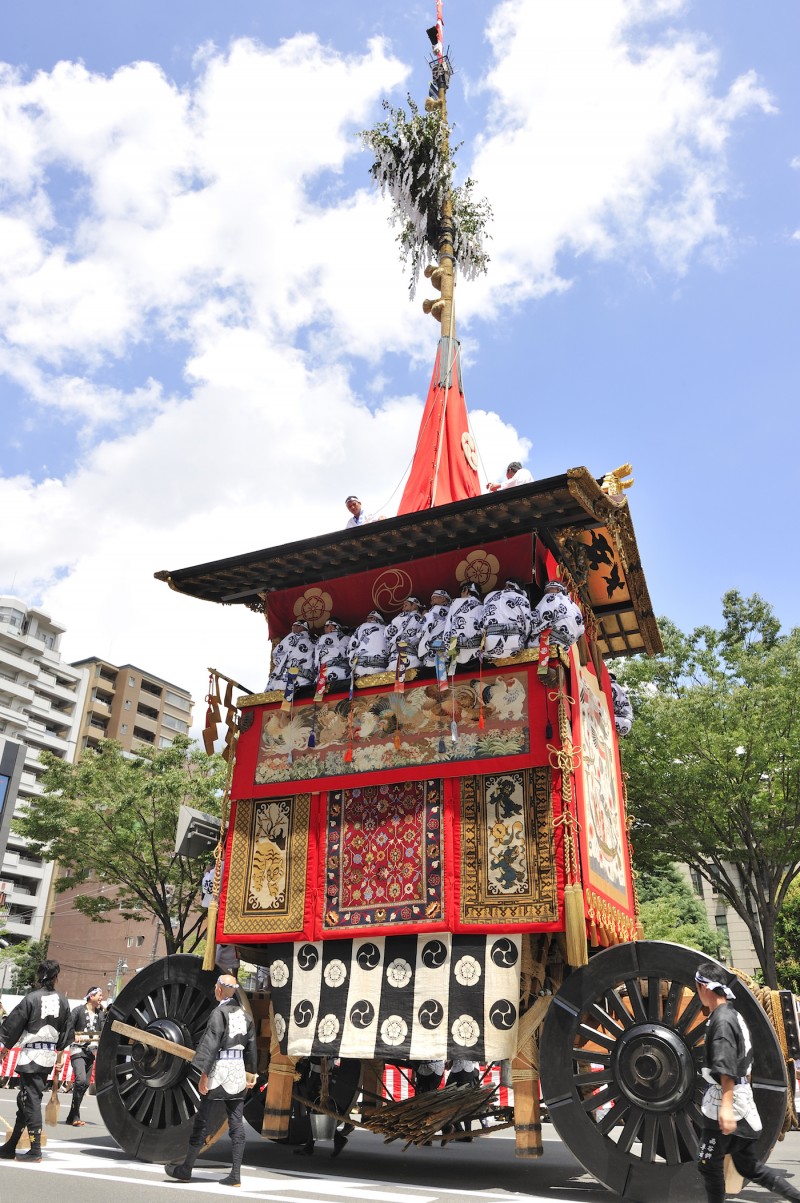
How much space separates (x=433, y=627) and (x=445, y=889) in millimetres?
2773

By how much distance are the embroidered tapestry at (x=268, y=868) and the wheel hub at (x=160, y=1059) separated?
117cm

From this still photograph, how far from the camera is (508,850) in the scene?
29.3ft

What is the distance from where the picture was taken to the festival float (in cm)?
785

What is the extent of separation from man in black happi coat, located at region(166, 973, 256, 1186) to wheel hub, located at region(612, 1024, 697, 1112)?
3.44 meters

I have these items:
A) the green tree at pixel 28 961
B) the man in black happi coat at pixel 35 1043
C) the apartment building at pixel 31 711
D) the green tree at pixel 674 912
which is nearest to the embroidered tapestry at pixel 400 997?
the man in black happi coat at pixel 35 1043

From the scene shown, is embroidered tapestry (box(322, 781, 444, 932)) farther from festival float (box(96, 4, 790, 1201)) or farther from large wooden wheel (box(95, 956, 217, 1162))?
large wooden wheel (box(95, 956, 217, 1162))

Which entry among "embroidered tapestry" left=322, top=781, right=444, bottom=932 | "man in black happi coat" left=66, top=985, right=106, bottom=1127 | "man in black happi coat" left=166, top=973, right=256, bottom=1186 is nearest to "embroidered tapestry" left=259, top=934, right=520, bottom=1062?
"embroidered tapestry" left=322, top=781, right=444, bottom=932

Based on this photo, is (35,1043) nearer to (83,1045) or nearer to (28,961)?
(83,1045)

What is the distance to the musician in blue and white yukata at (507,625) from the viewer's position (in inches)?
370

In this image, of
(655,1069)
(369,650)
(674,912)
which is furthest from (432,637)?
(674,912)

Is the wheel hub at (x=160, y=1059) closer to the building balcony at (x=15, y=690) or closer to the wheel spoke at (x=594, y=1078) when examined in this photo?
the wheel spoke at (x=594, y=1078)

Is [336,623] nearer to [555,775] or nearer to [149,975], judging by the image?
[555,775]

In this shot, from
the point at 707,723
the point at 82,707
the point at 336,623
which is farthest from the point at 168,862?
the point at 82,707

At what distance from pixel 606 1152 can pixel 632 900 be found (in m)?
4.53
